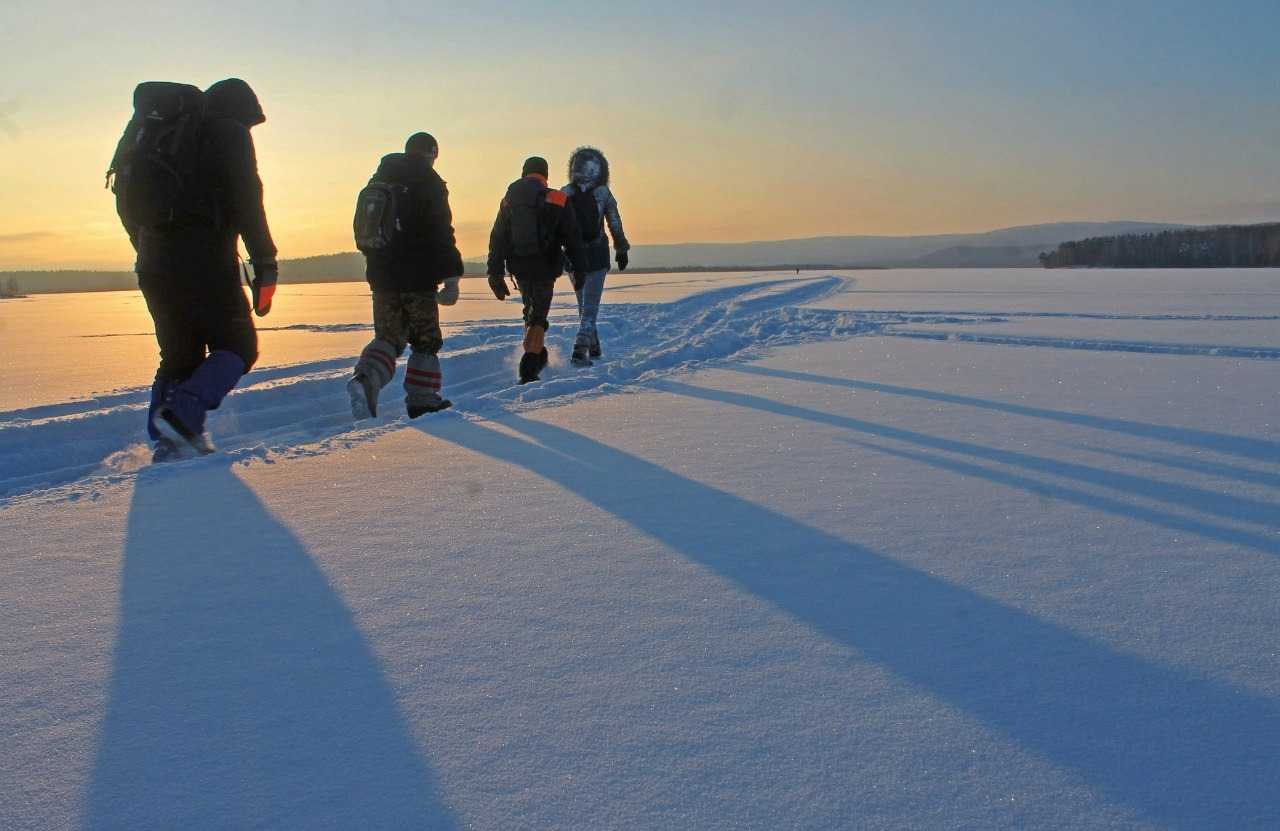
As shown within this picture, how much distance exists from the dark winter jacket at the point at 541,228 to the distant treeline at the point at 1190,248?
3192 inches

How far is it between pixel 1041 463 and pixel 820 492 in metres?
0.90

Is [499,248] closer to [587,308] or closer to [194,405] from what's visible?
[587,308]

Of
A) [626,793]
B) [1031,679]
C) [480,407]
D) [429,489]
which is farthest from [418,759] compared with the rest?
[480,407]

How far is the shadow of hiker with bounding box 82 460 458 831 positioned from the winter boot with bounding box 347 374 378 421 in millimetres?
2384

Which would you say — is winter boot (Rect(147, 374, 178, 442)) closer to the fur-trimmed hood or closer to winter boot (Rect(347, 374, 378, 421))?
winter boot (Rect(347, 374, 378, 421))

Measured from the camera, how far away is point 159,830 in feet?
3.24

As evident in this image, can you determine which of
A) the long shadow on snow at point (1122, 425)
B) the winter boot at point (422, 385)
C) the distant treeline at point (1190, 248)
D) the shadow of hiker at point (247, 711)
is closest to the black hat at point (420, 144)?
Result: the winter boot at point (422, 385)

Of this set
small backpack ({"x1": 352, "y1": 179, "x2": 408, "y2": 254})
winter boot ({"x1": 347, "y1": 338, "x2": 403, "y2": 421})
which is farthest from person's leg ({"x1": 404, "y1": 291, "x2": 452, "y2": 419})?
small backpack ({"x1": 352, "y1": 179, "x2": 408, "y2": 254})

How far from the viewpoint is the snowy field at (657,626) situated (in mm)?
1040

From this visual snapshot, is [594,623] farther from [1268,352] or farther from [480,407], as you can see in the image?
[1268,352]

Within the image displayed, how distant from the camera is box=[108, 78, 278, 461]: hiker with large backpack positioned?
3117 mm

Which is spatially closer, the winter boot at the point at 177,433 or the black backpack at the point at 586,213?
the winter boot at the point at 177,433

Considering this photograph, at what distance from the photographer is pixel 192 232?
321 cm

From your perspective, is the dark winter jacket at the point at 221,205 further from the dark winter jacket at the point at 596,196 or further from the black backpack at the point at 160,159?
the dark winter jacket at the point at 596,196
